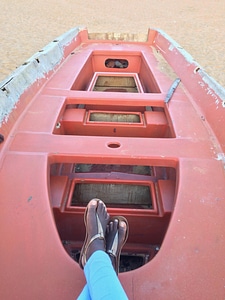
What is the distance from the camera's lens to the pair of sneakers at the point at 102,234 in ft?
3.82

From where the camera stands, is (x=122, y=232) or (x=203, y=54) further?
(x=203, y=54)

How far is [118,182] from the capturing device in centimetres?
178

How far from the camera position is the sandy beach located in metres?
7.16

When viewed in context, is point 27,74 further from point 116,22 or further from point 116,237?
point 116,22

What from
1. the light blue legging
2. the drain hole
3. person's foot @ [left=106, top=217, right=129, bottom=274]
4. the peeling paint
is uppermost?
the peeling paint

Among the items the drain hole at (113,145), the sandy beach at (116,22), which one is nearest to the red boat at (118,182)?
the drain hole at (113,145)

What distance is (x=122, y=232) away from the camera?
51.4 inches

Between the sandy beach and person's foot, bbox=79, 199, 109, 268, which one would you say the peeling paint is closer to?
person's foot, bbox=79, 199, 109, 268

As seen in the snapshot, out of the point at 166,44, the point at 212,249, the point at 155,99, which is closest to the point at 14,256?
the point at 212,249

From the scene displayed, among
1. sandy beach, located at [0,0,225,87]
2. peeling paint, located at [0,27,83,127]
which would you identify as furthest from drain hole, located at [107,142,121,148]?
sandy beach, located at [0,0,225,87]

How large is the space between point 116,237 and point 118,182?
0.54 metres

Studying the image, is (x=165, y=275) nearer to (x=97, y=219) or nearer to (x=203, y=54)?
(x=97, y=219)

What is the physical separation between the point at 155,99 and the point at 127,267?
1.49 metres

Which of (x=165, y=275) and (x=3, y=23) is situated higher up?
(x=3, y=23)
